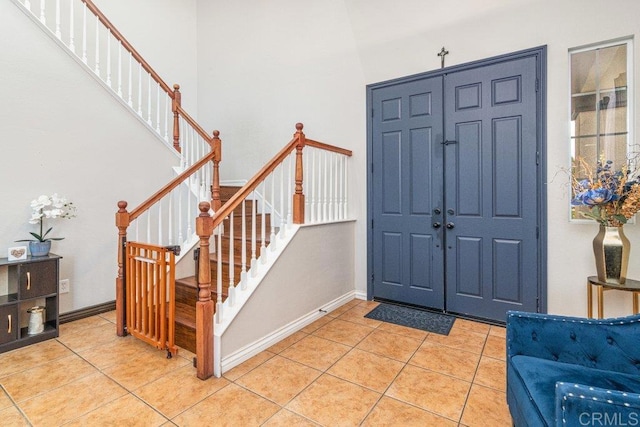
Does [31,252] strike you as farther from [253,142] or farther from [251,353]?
[253,142]

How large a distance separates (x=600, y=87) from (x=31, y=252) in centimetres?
517

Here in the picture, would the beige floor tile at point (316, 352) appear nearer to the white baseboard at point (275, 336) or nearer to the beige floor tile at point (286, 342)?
the beige floor tile at point (286, 342)

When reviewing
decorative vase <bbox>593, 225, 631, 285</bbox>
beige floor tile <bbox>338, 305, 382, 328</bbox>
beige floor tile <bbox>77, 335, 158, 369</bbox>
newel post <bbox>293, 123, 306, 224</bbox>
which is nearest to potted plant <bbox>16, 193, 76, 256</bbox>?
beige floor tile <bbox>77, 335, 158, 369</bbox>

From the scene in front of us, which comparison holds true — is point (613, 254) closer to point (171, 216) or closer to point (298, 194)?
point (298, 194)

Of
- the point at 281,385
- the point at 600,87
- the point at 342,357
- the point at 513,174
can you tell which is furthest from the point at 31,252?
the point at 600,87

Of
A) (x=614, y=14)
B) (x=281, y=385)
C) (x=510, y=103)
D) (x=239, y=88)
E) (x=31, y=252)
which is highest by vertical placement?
(x=239, y=88)

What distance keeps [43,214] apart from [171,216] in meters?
1.09

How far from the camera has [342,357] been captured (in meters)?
2.58

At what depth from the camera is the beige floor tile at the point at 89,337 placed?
276 cm

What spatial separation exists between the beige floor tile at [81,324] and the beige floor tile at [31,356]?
0.77 ft

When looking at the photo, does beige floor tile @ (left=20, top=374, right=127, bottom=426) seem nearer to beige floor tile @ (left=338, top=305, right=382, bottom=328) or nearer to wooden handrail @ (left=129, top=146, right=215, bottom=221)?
wooden handrail @ (left=129, top=146, right=215, bottom=221)

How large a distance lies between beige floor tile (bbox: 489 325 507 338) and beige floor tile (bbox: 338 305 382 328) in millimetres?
1041

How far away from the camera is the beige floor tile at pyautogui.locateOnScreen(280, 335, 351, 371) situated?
8.18 feet

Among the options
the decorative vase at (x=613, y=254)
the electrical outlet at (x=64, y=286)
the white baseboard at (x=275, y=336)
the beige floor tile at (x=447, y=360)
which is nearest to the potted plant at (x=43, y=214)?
the electrical outlet at (x=64, y=286)
